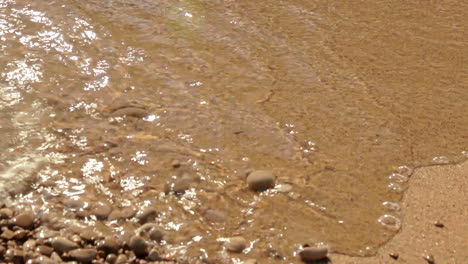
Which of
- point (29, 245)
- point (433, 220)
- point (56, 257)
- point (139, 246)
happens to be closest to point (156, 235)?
point (139, 246)

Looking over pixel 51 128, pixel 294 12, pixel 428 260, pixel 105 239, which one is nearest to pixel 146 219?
pixel 105 239

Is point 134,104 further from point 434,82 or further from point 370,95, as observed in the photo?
point 434,82

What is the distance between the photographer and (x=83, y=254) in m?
2.57

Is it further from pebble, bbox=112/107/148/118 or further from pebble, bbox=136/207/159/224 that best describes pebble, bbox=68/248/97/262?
pebble, bbox=112/107/148/118

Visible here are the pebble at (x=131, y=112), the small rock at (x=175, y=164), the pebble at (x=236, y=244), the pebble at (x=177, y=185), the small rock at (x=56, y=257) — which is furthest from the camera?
the pebble at (x=131, y=112)

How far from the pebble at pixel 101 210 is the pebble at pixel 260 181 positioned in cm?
69

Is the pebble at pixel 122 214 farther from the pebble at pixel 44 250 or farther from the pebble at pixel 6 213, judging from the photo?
the pebble at pixel 6 213

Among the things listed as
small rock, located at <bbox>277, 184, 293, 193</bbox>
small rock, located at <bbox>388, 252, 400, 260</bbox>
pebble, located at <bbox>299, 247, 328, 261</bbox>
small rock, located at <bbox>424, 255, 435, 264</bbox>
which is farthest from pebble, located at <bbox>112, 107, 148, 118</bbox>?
small rock, located at <bbox>424, 255, 435, 264</bbox>

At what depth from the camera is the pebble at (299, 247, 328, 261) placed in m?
2.64

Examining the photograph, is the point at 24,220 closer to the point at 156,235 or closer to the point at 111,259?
the point at 111,259

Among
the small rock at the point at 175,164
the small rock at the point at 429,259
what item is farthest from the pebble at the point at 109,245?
the small rock at the point at 429,259

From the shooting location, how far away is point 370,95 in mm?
4008

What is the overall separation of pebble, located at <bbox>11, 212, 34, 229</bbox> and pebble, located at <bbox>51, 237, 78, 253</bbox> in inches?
6.5

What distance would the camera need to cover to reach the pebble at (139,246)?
2621 millimetres
